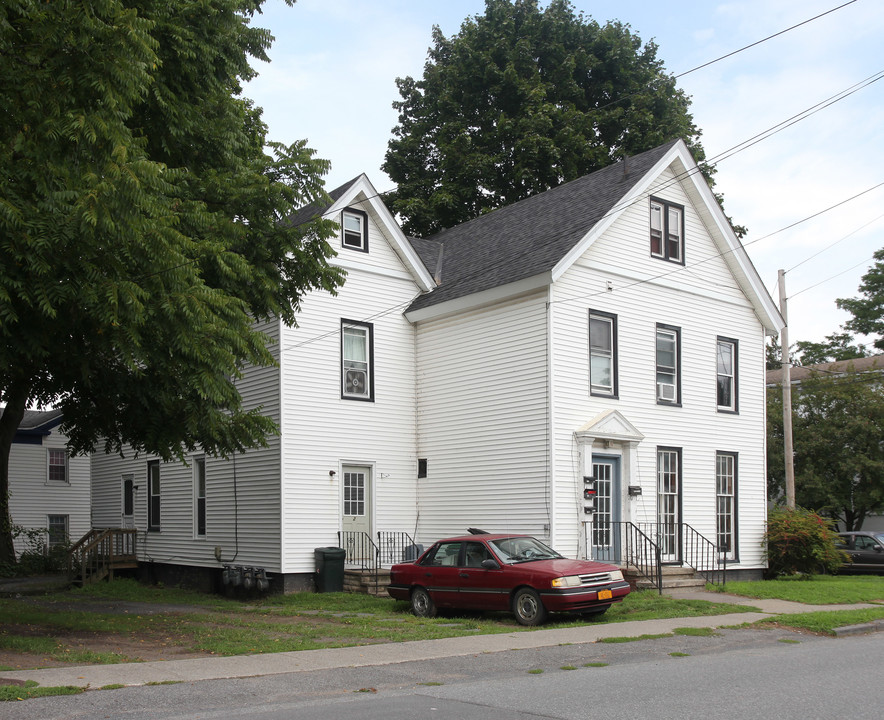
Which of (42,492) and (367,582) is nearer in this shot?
(367,582)

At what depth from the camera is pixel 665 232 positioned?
22.1 m

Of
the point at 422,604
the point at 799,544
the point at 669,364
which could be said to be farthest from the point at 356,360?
the point at 799,544

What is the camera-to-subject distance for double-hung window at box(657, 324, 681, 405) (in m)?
21.6

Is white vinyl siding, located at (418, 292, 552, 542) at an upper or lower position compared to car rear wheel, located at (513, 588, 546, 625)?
upper

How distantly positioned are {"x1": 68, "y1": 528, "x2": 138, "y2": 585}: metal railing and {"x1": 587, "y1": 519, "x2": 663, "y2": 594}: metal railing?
42.2 feet

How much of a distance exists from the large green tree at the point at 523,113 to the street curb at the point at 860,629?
75.0 ft

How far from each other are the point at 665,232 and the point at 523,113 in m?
15.4

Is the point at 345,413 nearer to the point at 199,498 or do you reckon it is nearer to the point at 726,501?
the point at 199,498

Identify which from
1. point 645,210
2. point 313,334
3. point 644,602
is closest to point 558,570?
point 644,602

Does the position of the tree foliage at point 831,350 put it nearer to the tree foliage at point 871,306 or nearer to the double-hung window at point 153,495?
the tree foliage at point 871,306

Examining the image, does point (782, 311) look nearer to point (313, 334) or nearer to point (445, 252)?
point (445, 252)

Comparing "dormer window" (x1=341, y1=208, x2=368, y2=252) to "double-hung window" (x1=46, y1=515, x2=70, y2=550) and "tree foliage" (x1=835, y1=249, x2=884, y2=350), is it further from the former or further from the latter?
"tree foliage" (x1=835, y1=249, x2=884, y2=350)

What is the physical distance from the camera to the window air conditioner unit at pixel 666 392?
70.3ft

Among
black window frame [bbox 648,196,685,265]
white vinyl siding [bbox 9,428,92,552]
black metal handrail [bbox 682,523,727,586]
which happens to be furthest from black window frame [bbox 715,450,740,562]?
white vinyl siding [bbox 9,428,92,552]
